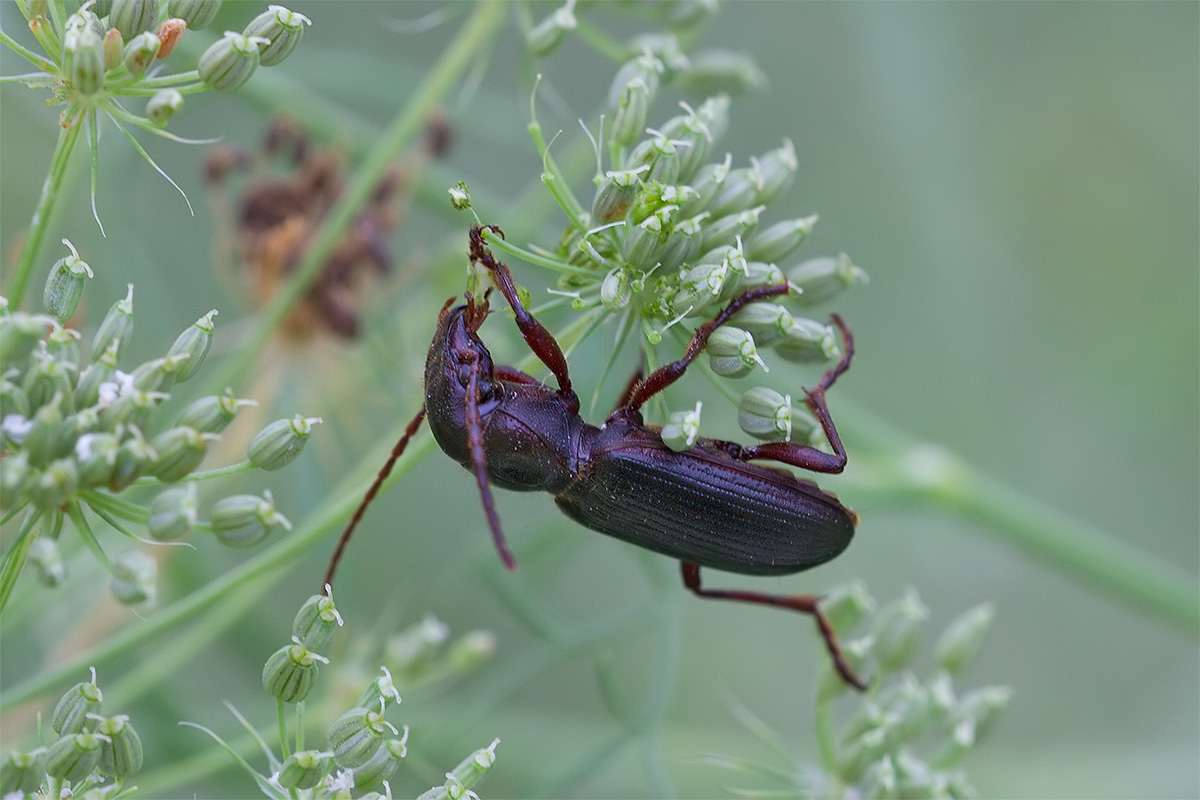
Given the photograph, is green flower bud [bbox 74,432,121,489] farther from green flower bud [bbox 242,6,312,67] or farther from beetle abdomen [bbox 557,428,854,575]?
beetle abdomen [bbox 557,428,854,575]

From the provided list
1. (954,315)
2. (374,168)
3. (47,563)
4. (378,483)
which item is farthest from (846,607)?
(954,315)

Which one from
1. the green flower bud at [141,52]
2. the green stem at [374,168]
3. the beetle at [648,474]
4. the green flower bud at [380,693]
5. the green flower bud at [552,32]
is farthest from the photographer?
the green stem at [374,168]

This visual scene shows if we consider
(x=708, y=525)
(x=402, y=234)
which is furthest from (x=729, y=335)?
(x=402, y=234)

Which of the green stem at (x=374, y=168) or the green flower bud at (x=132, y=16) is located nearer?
the green flower bud at (x=132, y=16)

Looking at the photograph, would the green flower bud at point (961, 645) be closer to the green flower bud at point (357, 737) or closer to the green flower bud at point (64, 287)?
the green flower bud at point (357, 737)

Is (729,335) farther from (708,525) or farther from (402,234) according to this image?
(402,234)

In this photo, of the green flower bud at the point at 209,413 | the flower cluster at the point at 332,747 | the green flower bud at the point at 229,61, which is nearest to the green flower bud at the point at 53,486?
the green flower bud at the point at 209,413

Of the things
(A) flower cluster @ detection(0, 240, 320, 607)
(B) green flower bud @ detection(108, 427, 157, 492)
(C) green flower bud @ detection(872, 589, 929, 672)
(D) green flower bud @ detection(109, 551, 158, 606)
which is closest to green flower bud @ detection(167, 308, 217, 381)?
(A) flower cluster @ detection(0, 240, 320, 607)
